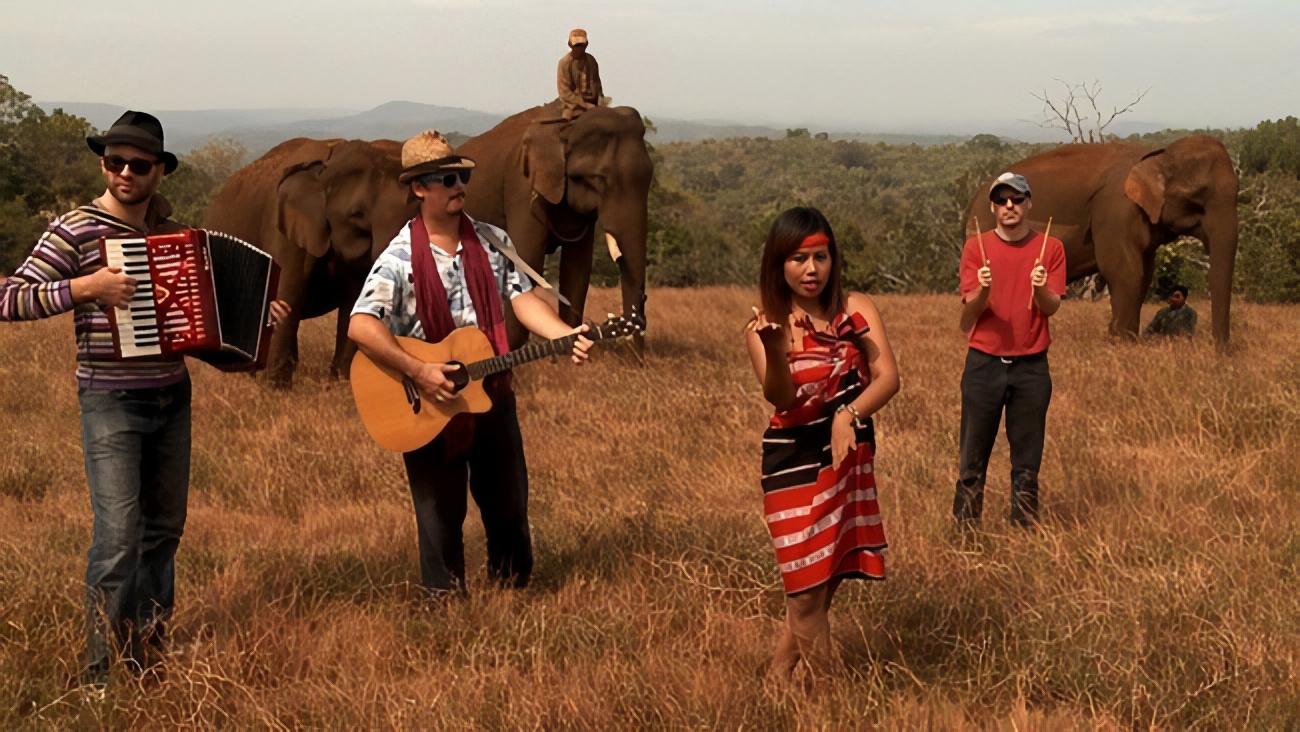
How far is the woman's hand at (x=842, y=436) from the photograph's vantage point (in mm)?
3723

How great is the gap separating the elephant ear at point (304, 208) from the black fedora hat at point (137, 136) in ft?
22.6

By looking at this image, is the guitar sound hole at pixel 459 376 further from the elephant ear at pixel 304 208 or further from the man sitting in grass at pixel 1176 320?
the man sitting in grass at pixel 1176 320

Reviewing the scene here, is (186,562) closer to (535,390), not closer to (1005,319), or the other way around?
(1005,319)

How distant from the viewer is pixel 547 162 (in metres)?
11.6

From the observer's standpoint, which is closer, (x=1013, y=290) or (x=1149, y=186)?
(x=1013, y=290)

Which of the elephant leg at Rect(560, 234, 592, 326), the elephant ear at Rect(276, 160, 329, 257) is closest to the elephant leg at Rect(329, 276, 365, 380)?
the elephant ear at Rect(276, 160, 329, 257)

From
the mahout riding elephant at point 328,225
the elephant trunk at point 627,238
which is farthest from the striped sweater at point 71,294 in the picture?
the elephant trunk at point 627,238

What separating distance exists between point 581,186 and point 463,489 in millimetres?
6978

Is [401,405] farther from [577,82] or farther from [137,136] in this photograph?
[577,82]

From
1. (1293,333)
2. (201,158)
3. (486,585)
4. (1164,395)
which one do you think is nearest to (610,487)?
(486,585)

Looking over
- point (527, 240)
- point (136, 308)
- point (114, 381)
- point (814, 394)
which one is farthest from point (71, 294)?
point (527, 240)

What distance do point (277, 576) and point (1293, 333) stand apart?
40.6 feet

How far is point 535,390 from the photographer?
35.5 ft

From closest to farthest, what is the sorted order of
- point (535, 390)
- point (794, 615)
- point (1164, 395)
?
point (794, 615), point (1164, 395), point (535, 390)
